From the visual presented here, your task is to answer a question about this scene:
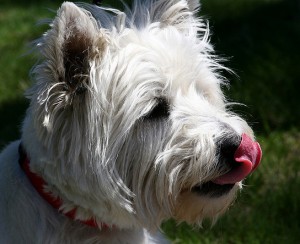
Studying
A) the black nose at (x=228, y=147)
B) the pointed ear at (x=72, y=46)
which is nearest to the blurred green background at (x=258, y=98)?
the pointed ear at (x=72, y=46)

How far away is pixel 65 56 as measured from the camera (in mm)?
2760

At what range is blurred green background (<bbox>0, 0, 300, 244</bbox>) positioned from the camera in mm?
4055

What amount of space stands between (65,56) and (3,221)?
719 millimetres

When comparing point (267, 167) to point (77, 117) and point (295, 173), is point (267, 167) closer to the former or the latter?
point (295, 173)

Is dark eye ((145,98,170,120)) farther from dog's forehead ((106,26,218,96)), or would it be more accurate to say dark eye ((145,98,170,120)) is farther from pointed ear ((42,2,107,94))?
pointed ear ((42,2,107,94))

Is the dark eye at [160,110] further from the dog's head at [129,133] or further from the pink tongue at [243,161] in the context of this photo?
the pink tongue at [243,161]

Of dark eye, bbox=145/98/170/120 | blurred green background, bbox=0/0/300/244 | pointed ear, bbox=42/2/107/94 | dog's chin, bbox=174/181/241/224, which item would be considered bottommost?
blurred green background, bbox=0/0/300/244

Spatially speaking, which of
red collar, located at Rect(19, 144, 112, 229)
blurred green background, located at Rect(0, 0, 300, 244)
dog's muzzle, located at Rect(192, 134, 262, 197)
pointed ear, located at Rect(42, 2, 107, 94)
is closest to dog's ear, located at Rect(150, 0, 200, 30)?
pointed ear, located at Rect(42, 2, 107, 94)

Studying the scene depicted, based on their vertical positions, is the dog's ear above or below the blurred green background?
above

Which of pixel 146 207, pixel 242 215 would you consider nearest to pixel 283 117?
pixel 242 215

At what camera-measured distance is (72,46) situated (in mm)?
2764

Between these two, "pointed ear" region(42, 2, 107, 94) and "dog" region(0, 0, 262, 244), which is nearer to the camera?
"pointed ear" region(42, 2, 107, 94)

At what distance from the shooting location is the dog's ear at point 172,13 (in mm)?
3164

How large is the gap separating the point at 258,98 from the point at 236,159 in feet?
8.49
